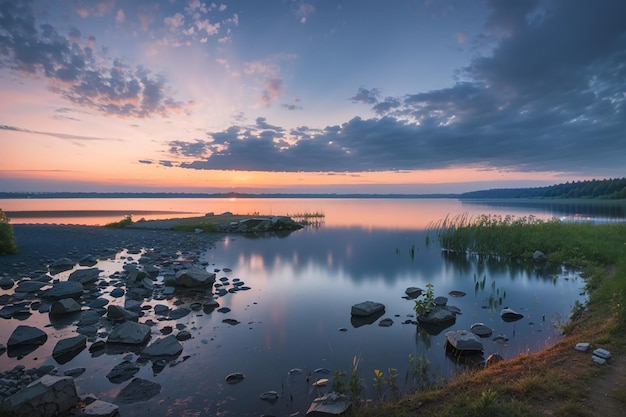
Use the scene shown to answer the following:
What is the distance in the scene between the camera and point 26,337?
970 cm

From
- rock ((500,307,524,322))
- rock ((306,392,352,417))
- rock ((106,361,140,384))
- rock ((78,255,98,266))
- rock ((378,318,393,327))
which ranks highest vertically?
rock ((306,392,352,417))

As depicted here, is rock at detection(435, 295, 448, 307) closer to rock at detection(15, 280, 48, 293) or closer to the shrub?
rock at detection(15, 280, 48, 293)

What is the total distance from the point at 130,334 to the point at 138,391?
287 cm

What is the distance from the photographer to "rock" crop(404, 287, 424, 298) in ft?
54.3

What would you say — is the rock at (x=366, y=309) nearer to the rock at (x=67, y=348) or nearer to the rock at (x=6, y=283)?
the rock at (x=67, y=348)

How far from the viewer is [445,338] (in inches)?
442

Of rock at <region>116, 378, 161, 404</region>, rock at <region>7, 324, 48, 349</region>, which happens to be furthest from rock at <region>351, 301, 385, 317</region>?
rock at <region>7, 324, 48, 349</region>

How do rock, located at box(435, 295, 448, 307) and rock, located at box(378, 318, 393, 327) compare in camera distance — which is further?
rock, located at box(435, 295, 448, 307)

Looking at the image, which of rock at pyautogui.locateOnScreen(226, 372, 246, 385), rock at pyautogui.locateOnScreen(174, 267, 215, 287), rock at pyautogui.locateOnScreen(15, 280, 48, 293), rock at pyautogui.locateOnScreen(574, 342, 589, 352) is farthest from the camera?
rock at pyautogui.locateOnScreen(174, 267, 215, 287)

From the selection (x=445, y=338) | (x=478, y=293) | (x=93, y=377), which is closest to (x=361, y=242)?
(x=478, y=293)

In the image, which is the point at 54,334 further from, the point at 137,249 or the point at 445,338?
the point at 137,249

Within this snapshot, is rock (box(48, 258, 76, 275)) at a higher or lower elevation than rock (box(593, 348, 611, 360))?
lower

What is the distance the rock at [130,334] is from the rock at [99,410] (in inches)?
119

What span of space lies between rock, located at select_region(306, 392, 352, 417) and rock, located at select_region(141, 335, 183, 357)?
4603mm
